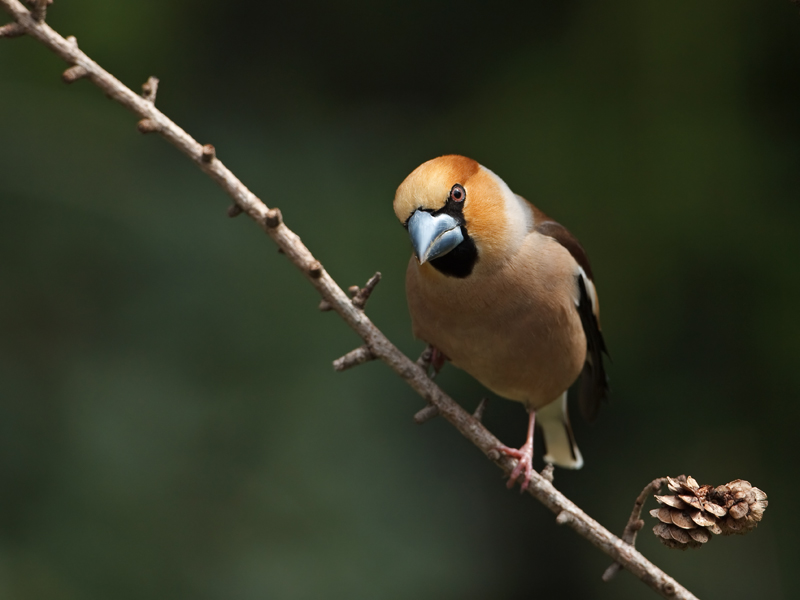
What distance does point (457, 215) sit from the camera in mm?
1889

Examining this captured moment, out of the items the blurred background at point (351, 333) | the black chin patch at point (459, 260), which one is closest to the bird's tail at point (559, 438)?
the blurred background at point (351, 333)

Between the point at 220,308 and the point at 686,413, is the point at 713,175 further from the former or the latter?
the point at 220,308

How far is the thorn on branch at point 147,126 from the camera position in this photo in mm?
1503

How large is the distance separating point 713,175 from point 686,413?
104 centimetres

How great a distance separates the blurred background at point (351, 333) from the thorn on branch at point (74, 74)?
1.97 meters

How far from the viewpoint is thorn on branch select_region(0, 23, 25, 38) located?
138 cm

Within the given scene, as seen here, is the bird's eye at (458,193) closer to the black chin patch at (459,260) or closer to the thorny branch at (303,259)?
A: the black chin patch at (459,260)

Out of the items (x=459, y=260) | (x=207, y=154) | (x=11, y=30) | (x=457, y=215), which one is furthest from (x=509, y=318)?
(x=11, y=30)

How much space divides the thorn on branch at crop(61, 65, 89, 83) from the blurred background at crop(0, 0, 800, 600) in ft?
6.46

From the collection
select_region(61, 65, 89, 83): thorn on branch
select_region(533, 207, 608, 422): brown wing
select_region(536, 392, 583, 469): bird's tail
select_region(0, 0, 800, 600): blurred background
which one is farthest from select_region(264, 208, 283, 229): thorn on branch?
select_region(0, 0, 800, 600): blurred background

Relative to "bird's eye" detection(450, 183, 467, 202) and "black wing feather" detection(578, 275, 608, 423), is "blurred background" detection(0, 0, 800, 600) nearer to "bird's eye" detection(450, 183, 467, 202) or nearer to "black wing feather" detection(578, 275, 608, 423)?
"black wing feather" detection(578, 275, 608, 423)

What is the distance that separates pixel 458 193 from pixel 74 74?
87 centimetres

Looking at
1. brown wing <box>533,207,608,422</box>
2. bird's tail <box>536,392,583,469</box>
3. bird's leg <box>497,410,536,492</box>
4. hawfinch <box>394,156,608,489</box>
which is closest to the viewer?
hawfinch <box>394,156,608,489</box>

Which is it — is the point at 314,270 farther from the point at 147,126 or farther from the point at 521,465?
the point at 521,465
